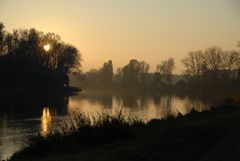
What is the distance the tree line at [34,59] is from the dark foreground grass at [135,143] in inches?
2775

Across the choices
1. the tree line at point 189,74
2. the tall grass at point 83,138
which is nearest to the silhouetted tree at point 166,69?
the tree line at point 189,74

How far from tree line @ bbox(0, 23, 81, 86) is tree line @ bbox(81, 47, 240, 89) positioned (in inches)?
1350

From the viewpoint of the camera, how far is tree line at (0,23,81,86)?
86375mm

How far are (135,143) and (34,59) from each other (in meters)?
85.6

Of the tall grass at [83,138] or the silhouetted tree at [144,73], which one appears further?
the silhouetted tree at [144,73]

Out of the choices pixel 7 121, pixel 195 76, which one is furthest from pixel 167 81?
pixel 7 121

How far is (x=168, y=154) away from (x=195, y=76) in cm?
13544

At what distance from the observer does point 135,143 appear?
12305 millimetres

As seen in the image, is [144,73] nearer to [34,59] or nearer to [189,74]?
[189,74]

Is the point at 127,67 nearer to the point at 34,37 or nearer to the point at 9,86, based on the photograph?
the point at 34,37

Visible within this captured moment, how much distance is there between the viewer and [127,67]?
170 meters

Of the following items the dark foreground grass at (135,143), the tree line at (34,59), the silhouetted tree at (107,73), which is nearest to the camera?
the dark foreground grass at (135,143)

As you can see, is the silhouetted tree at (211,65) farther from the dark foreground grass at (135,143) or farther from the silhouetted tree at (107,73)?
the dark foreground grass at (135,143)

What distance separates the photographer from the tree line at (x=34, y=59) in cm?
8638
